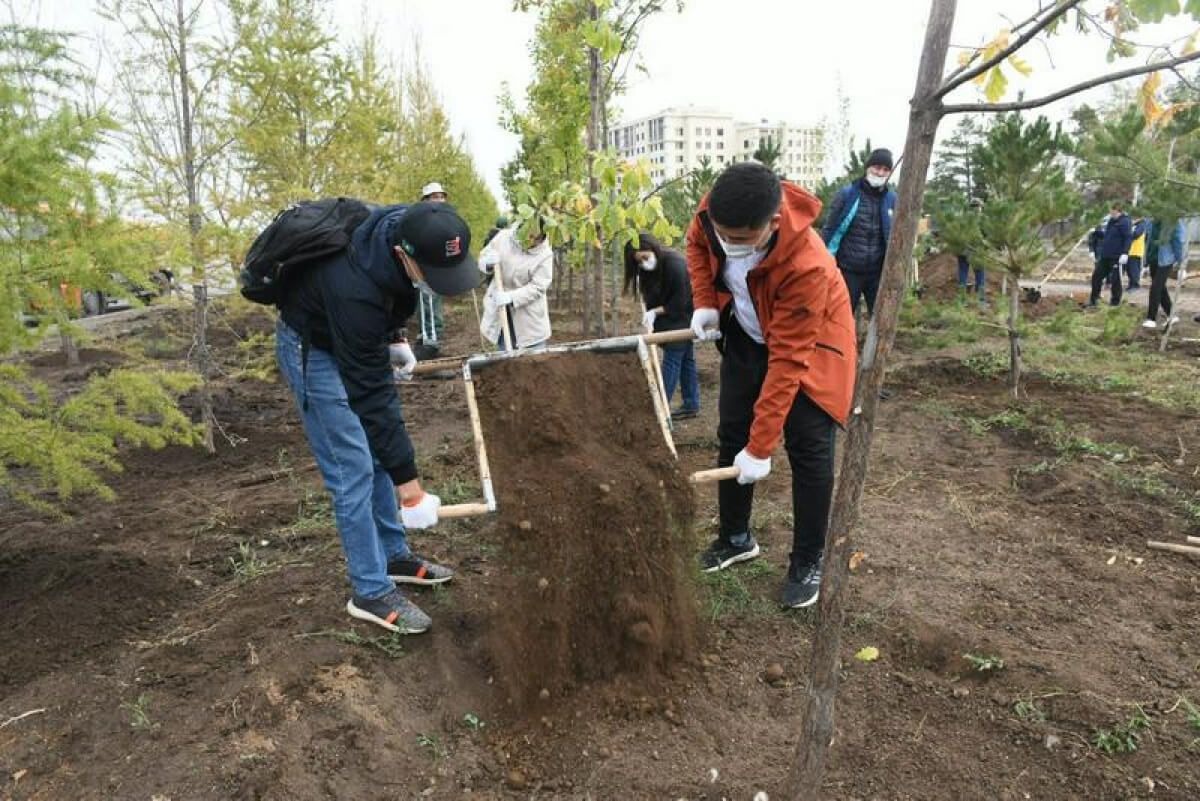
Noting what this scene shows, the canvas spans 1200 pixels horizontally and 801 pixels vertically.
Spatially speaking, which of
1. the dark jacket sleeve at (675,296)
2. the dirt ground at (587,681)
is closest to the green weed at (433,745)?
the dirt ground at (587,681)

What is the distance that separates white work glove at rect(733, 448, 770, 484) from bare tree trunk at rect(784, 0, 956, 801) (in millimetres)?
1036

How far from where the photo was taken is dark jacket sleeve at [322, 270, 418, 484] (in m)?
2.41

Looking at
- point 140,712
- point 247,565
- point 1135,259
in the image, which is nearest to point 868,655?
point 140,712

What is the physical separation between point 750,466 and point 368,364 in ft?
4.74

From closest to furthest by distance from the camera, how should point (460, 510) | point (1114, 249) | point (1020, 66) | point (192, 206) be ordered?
point (1020, 66) < point (460, 510) < point (192, 206) < point (1114, 249)

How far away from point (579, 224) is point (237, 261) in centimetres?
225

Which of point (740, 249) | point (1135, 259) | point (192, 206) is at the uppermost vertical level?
point (192, 206)

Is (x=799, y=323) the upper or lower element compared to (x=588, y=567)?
upper

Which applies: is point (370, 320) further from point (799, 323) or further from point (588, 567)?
point (799, 323)

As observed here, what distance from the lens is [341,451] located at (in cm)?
273

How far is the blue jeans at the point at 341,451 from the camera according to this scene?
2.69 metres

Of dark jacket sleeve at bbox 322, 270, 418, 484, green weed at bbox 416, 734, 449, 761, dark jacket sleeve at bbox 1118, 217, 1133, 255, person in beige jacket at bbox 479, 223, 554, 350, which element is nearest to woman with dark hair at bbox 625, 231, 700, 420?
person in beige jacket at bbox 479, 223, 554, 350

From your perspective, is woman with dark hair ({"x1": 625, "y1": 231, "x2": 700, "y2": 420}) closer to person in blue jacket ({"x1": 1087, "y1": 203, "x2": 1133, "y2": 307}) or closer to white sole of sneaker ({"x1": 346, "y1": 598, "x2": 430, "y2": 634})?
white sole of sneaker ({"x1": 346, "y1": 598, "x2": 430, "y2": 634})

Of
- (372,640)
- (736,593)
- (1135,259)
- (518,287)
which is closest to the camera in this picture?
(372,640)
